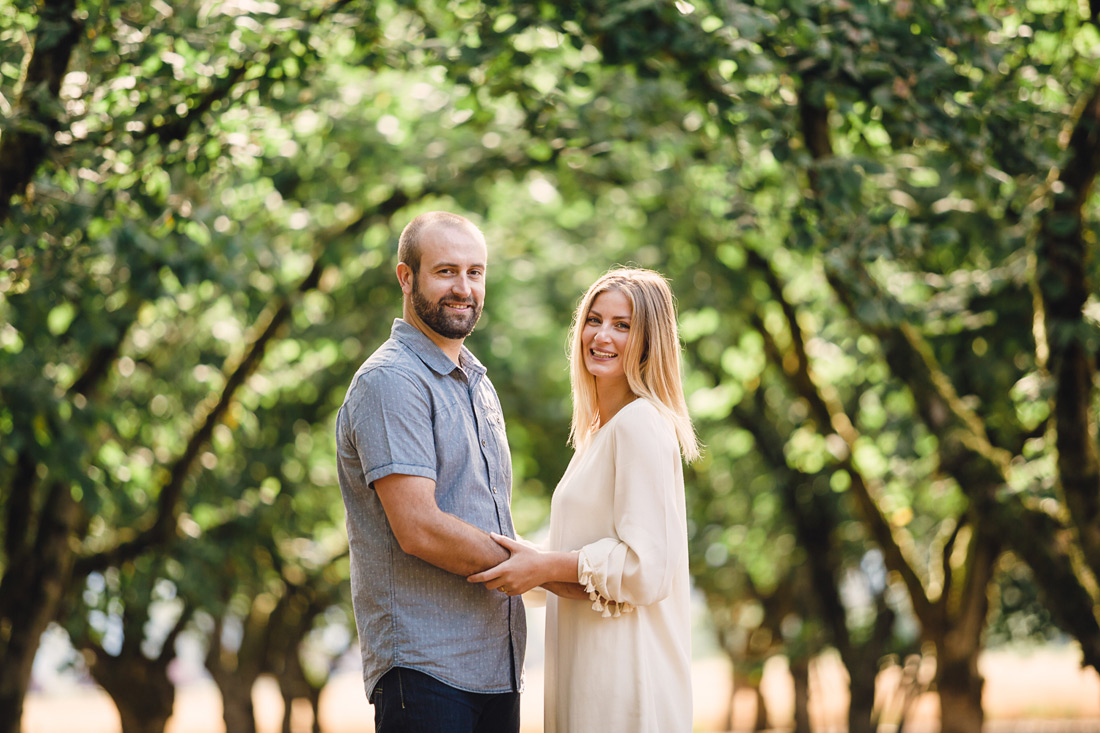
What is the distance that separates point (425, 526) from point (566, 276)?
35.8 ft

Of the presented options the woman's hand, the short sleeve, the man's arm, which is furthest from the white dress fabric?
the short sleeve

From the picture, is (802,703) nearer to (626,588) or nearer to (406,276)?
(626,588)

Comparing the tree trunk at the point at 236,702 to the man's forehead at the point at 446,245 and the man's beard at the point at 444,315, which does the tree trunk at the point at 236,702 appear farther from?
the man's forehead at the point at 446,245

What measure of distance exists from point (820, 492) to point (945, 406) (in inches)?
183

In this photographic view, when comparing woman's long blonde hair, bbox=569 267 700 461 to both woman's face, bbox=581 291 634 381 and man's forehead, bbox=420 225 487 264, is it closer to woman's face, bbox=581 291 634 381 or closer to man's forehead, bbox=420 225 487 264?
woman's face, bbox=581 291 634 381

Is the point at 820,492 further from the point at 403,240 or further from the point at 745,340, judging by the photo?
the point at 403,240

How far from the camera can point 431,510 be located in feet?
10.3

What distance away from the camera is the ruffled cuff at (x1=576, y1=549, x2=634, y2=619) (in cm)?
332

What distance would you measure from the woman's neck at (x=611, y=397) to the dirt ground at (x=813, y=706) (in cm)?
1874

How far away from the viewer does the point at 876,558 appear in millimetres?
15328

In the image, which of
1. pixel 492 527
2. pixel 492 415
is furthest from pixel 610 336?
pixel 492 527

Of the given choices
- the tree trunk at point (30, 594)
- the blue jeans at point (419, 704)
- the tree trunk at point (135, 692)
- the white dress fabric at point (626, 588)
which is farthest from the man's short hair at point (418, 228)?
the tree trunk at point (135, 692)

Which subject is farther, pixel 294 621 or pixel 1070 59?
pixel 294 621

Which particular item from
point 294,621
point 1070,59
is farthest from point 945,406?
point 294,621
